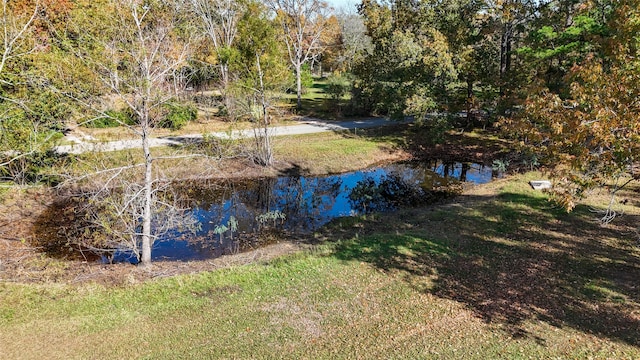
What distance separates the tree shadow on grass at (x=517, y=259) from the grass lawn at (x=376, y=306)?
0.16ft

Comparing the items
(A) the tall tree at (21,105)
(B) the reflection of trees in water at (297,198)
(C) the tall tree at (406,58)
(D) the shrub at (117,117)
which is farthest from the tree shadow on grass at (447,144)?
(A) the tall tree at (21,105)

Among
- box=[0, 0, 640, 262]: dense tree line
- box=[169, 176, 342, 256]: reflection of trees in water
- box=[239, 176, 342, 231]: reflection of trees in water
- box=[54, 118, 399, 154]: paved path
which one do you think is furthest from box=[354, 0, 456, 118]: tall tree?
box=[169, 176, 342, 256]: reflection of trees in water

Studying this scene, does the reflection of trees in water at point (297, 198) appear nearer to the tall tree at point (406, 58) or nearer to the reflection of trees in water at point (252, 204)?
the reflection of trees in water at point (252, 204)

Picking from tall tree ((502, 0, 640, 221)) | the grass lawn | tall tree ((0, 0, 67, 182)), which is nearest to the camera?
tall tree ((502, 0, 640, 221))

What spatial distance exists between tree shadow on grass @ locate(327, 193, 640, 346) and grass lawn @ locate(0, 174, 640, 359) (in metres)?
0.05

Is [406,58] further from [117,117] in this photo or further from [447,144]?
[117,117]

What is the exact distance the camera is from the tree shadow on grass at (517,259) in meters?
9.57

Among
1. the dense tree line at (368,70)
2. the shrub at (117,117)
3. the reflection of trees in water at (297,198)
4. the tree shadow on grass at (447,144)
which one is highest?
the dense tree line at (368,70)

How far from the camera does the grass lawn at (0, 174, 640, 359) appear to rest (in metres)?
8.33

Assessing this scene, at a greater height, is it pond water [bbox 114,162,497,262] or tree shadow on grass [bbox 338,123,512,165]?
tree shadow on grass [bbox 338,123,512,165]

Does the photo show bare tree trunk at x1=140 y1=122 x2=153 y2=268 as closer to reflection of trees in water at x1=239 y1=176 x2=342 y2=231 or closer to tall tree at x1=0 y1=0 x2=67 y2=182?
tall tree at x1=0 y1=0 x2=67 y2=182

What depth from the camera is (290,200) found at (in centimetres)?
1880

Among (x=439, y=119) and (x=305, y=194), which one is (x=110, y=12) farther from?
(x=439, y=119)

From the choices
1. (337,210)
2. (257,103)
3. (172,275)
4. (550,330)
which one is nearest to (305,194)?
(337,210)
